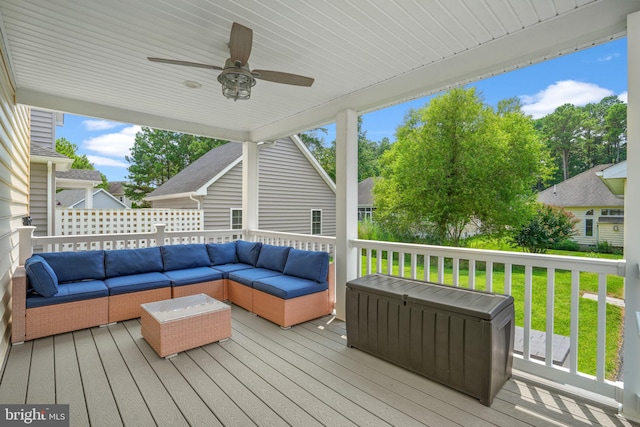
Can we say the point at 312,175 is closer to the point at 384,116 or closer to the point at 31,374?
the point at 384,116

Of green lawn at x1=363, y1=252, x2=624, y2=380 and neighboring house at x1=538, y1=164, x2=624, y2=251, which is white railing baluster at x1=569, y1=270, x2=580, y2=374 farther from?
neighboring house at x1=538, y1=164, x2=624, y2=251

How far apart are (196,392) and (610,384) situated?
10.3 feet

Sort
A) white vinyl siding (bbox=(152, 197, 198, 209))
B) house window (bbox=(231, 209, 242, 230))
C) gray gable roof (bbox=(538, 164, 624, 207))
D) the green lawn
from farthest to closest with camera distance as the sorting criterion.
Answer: house window (bbox=(231, 209, 242, 230))
white vinyl siding (bbox=(152, 197, 198, 209))
gray gable roof (bbox=(538, 164, 624, 207))
the green lawn

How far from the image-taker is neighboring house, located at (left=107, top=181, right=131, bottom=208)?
70.0ft

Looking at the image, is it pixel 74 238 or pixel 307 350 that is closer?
pixel 307 350

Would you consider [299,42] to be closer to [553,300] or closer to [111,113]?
[553,300]

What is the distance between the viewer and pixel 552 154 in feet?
24.9

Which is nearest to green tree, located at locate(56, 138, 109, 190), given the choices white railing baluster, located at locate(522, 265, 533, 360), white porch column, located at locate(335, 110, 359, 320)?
white porch column, located at locate(335, 110, 359, 320)

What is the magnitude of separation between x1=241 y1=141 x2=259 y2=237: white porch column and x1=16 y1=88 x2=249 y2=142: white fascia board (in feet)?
1.24

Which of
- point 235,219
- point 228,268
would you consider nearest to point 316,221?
point 235,219

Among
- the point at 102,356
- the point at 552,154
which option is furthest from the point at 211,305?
the point at 552,154

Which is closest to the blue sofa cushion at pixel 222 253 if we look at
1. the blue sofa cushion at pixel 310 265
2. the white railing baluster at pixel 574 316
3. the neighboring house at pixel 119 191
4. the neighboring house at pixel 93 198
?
the blue sofa cushion at pixel 310 265

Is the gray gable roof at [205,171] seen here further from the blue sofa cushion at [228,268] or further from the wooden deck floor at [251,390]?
the wooden deck floor at [251,390]

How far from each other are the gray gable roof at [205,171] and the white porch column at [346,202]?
5663 mm
